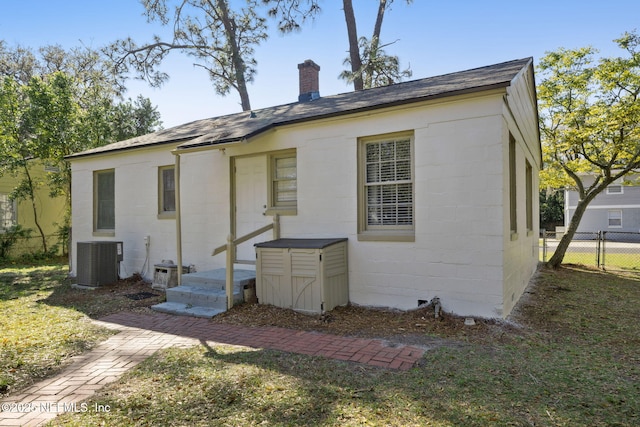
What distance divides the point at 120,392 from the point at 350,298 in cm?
382

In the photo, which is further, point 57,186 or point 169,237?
point 57,186

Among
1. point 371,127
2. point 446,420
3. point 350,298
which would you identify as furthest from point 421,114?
point 446,420

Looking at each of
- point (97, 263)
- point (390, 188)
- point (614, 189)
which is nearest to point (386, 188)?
point (390, 188)

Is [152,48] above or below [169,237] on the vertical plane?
above

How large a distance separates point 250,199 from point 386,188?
284 centimetres

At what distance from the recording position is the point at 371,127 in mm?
6457

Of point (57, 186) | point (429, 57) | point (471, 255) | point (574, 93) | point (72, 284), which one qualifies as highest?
point (429, 57)

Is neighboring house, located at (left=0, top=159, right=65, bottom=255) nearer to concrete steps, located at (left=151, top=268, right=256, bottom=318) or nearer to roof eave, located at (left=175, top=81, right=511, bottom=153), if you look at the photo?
concrete steps, located at (left=151, top=268, right=256, bottom=318)

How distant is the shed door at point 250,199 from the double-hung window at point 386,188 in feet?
6.75

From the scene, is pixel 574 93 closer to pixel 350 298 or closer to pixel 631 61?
pixel 631 61

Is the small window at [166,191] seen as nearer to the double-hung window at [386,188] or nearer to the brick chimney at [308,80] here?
the brick chimney at [308,80]

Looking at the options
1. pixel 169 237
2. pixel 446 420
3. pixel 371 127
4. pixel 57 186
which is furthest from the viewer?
pixel 57 186

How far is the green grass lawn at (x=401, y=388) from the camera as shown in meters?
2.99

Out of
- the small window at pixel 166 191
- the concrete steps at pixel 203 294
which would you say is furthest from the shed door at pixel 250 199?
the small window at pixel 166 191
